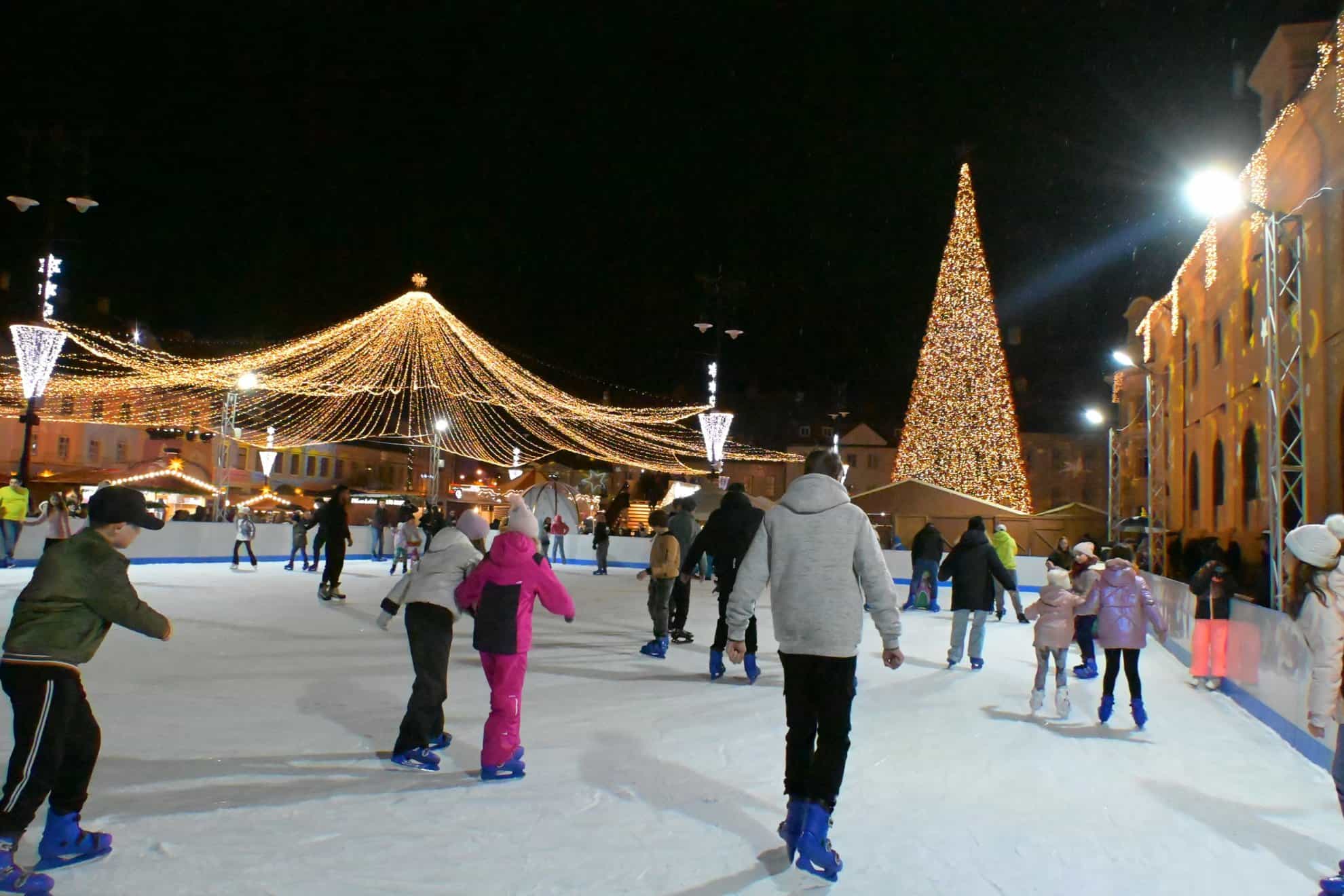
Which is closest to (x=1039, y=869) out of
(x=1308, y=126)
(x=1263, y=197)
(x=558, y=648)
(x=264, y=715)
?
(x=264, y=715)

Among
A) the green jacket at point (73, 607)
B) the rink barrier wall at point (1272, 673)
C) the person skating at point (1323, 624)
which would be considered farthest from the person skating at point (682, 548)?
the green jacket at point (73, 607)

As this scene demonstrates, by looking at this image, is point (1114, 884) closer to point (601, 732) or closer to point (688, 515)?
point (601, 732)

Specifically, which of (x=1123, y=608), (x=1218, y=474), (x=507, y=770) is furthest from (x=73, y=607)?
(x=1218, y=474)

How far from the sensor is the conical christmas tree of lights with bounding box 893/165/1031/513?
27.3m

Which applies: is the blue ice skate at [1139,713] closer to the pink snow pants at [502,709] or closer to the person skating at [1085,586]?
the person skating at [1085,586]

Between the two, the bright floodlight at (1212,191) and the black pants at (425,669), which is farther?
the bright floodlight at (1212,191)

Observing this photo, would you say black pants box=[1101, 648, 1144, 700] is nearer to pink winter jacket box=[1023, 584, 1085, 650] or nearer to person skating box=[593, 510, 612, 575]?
pink winter jacket box=[1023, 584, 1085, 650]

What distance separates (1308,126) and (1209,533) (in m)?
8.42

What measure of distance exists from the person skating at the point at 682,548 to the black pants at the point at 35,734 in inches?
277

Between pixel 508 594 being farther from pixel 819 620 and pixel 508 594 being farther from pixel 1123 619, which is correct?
pixel 1123 619

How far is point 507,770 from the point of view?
4.90 m

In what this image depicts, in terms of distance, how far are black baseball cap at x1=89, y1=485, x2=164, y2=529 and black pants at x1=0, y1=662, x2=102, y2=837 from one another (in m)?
0.50

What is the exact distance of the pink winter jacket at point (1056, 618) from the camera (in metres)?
7.29

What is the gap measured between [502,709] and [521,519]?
904 millimetres
